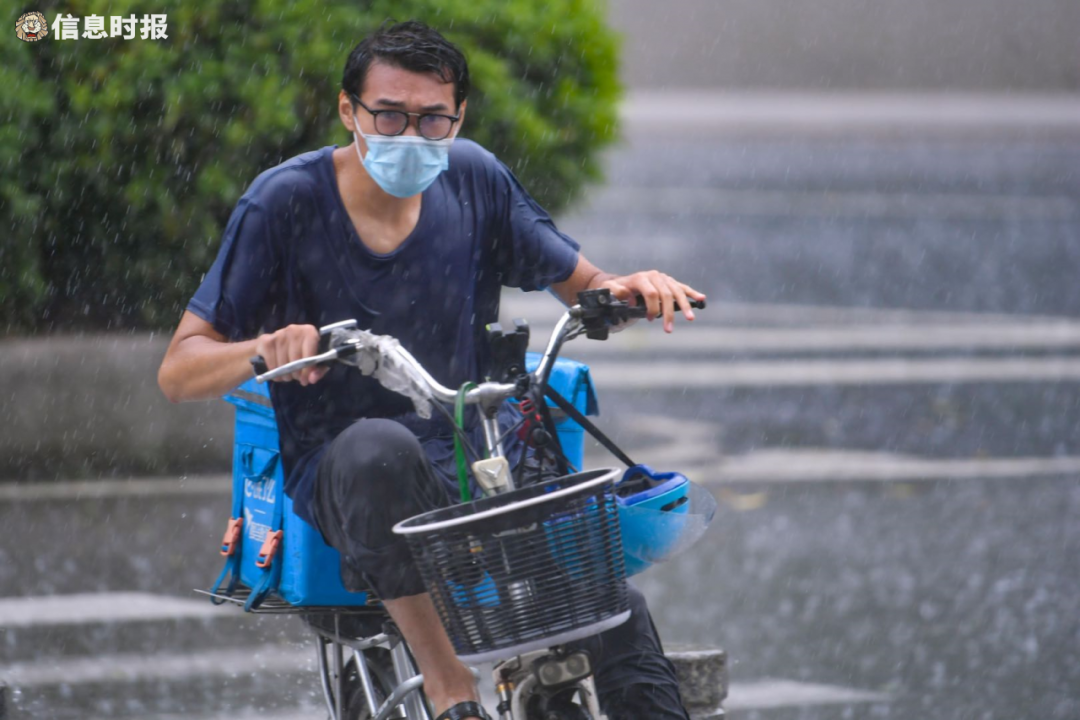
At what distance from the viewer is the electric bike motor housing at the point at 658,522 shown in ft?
8.85

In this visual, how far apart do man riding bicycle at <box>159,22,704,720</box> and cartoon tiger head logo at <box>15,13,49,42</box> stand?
410cm

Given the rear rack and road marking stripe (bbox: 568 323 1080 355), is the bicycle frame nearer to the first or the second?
the rear rack

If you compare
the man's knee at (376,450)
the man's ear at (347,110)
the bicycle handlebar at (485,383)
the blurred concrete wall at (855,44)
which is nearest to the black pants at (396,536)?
the man's knee at (376,450)

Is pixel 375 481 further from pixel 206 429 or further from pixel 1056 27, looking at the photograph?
pixel 1056 27

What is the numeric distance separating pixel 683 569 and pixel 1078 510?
6.56 feet

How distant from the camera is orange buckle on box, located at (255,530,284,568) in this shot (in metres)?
3.18

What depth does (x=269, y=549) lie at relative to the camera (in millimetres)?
3178

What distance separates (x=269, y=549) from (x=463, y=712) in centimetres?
59

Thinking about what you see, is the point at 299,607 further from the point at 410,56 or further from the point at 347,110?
the point at 410,56

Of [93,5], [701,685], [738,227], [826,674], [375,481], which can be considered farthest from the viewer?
[738,227]

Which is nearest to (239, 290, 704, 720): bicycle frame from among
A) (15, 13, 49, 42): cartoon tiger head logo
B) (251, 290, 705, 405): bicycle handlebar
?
(251, 290, 705, 405): bicycle handlebar

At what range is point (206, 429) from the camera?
7090 mm

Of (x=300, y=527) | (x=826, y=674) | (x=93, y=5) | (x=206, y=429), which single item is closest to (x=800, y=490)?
(x=826, y=674)

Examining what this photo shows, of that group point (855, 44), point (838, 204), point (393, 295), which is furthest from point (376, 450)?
point (855, 44)
